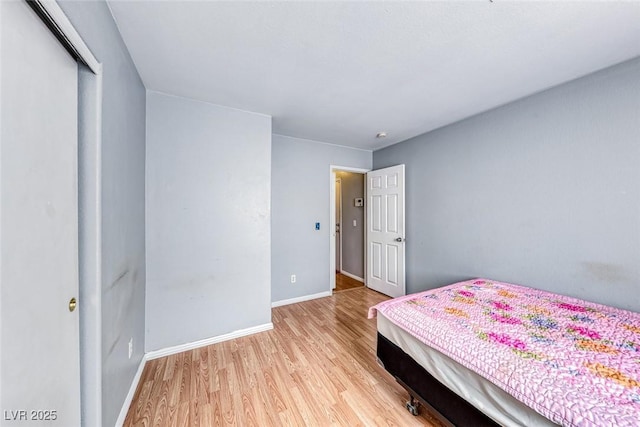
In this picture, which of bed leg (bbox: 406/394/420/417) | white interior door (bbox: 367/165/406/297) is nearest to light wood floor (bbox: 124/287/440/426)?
bed leg (bbox: 406/394/420/417)

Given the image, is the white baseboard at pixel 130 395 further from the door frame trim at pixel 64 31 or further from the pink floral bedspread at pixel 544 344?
the door frame trim at pixel 64 31

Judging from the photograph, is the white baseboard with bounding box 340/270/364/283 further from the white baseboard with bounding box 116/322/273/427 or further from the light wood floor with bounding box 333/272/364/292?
the white baseboard with bounding box 116/322/273/427

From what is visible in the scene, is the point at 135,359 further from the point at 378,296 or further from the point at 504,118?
the point at 504,118

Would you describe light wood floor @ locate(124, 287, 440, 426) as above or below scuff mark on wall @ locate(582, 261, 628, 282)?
below

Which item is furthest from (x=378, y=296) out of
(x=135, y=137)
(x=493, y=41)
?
(x=135, y=137)

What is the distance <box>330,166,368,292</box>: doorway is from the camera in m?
4.31

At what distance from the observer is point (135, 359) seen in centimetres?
174

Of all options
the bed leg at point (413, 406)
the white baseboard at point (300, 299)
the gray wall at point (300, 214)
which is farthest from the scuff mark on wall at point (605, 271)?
the white baseboard at point (300, 299)

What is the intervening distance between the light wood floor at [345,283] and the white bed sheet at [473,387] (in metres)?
2.46

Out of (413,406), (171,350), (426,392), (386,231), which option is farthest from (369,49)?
(171,350)

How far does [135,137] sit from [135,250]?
2.76 ft

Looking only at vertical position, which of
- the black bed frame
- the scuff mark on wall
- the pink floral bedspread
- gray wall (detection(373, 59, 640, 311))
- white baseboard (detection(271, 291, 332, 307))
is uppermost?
gray wall (detection(373, 59, 640, 311))

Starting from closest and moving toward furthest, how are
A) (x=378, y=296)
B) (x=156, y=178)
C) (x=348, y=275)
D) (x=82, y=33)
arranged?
(x=82, y=33), (x=156, y=178), (x=378, y=296), (x=348, y=275)

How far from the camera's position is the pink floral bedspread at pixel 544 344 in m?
0.87
